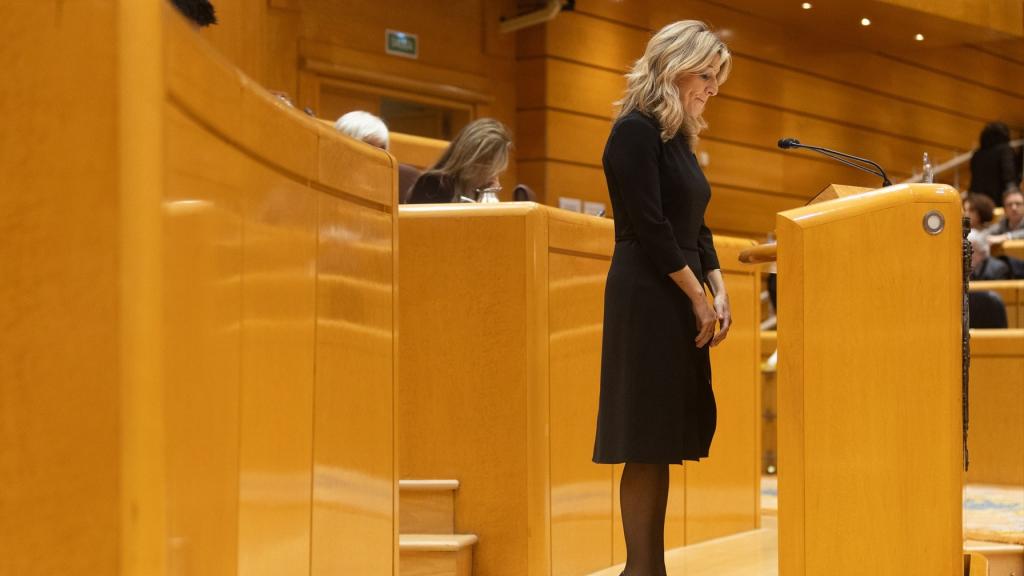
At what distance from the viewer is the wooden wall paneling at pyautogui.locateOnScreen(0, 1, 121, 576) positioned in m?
0.84

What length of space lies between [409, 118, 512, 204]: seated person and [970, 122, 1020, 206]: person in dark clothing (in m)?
5.56

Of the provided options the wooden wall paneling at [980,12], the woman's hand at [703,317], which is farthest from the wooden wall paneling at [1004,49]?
the woman's hand at [703,317]

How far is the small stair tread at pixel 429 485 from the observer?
262 centimetres

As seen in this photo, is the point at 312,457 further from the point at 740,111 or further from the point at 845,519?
the point at 740,111

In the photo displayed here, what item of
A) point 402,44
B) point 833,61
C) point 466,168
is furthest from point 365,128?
point 833,61

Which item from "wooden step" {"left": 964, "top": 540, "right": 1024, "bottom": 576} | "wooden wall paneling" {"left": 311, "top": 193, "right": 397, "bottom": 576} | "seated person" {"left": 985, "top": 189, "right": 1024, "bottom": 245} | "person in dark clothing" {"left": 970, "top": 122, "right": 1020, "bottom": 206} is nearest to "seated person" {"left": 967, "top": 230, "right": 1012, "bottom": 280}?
"seated person" {"left": 985, "top": 189, "right": 1024, "bottom": 245}

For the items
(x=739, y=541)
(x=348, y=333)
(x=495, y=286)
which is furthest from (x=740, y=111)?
(x=348, y=333)

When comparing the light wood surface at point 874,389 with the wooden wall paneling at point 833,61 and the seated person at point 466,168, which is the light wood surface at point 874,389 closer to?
the seated person at point 466,168

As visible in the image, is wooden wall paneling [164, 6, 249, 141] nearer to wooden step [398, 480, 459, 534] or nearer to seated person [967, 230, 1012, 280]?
wooden step [398, 480, 459, 534]

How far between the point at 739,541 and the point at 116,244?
2.61 meters

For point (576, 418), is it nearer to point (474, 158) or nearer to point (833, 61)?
point (474, 158)

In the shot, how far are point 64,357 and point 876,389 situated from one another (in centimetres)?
155

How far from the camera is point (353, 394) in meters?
1.61

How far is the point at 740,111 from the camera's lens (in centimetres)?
790
